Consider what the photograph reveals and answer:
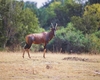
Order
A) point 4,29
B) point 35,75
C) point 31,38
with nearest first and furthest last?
point 35,75 → point 31,38 → point 4,29

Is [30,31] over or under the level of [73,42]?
over

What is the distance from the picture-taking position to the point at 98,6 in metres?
42.4

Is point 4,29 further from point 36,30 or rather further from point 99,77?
point 99,77

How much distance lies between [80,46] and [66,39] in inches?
64.1

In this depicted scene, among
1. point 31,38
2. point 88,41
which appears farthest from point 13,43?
point 31,38

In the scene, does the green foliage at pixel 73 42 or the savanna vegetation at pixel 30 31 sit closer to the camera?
the savanna vegetation at pixel 30 31

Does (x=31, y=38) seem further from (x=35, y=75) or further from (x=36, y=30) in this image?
(x=36, y=30)

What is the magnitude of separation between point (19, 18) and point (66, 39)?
208 inches

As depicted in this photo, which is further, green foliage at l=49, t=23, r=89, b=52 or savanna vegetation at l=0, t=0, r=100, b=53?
green foliage at l=49, t=23, r=89, b=52

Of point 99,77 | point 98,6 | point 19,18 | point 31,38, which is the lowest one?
point 99,77

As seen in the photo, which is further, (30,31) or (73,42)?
(30,31)

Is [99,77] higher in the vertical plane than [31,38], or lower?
lower

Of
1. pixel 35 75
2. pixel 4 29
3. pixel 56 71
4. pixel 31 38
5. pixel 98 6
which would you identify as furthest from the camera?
pixel 98 6

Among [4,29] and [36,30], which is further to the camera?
[36,30]
